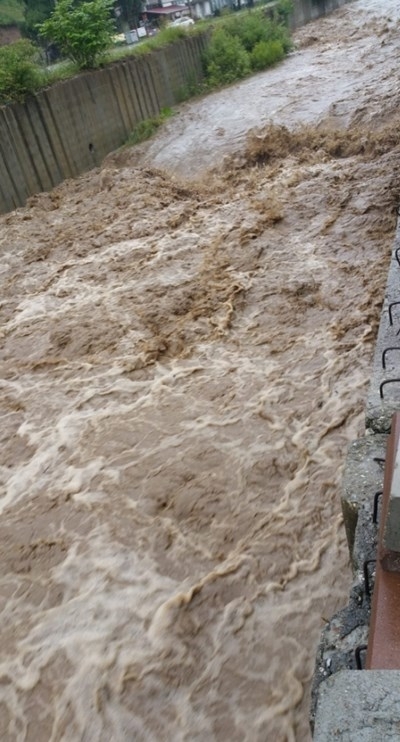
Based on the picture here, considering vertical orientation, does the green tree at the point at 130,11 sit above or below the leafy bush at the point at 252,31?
above

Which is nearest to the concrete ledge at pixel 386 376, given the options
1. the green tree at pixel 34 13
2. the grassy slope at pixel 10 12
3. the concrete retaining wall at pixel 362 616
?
the concrete retaining wall at pixel 362 616

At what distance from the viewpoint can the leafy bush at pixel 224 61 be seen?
21.0 meters

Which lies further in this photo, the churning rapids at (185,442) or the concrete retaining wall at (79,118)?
the concrete retaining wall at (79,118)

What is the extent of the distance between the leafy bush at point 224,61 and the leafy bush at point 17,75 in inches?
295

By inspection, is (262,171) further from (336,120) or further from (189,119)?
(189,119)

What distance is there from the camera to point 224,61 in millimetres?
21172

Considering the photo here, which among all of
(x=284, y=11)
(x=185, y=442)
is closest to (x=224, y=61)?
(x=284, y=11)

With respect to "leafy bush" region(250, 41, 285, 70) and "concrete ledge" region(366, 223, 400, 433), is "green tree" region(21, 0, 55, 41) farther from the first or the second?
"concrete ledge" region(366, 223, 400, 433)

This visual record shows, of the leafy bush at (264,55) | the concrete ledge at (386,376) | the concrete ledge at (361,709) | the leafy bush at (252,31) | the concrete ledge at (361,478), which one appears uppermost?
the leafy bush at (252,31)

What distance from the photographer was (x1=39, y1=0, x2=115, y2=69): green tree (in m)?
16.9

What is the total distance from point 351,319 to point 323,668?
5152mm

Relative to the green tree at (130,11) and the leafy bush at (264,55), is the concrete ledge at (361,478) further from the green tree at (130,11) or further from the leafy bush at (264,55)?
the green tree at (130,11)

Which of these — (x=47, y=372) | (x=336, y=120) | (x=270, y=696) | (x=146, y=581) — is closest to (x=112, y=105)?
(x=336, y=120)

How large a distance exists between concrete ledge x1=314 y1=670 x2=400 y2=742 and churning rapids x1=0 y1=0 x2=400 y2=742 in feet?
7.10
